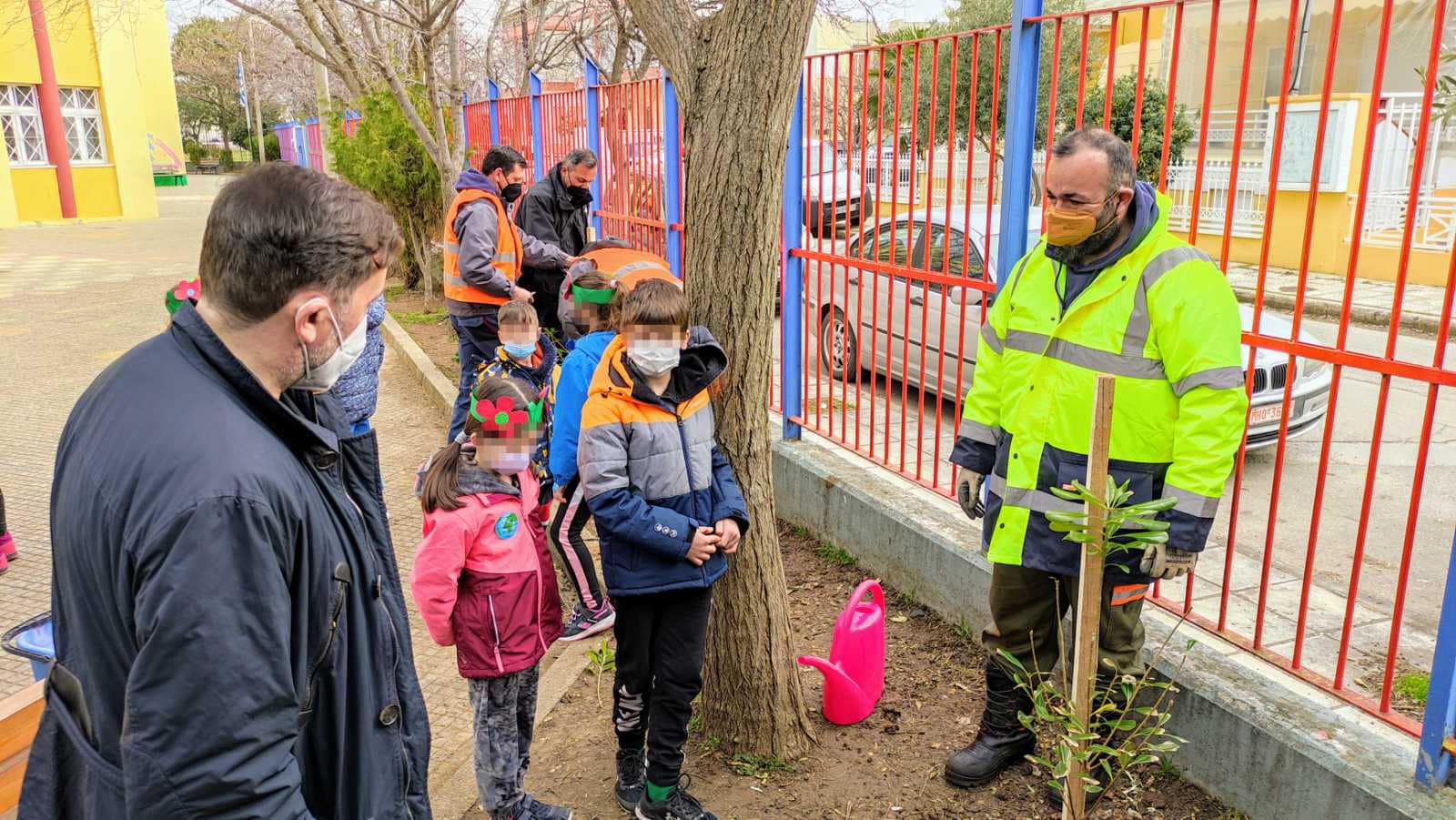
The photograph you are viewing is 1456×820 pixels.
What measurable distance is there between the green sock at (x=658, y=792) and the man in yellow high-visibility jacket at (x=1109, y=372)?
107cm

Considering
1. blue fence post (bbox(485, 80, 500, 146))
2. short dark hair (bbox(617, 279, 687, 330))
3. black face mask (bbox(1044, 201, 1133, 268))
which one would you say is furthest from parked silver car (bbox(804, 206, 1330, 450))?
blue fence post (bbox(485, 80, 500, 146))

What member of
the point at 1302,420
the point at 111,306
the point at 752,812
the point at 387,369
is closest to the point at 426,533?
the point at 752,812

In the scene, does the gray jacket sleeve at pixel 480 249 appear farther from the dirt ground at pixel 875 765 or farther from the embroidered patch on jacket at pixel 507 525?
the embroidered patch on jacket at pixel 507 525

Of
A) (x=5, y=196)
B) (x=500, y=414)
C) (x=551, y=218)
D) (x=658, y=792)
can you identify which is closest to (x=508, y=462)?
(x=500, y=414)

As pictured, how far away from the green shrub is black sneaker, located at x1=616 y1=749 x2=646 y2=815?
32.4 ft

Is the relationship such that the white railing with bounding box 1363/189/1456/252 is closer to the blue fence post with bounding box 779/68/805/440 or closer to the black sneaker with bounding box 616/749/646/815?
the blue fence post with bounding box 779/68/805/440

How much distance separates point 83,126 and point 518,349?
91.1ft

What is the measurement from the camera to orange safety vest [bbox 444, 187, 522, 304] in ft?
20.0

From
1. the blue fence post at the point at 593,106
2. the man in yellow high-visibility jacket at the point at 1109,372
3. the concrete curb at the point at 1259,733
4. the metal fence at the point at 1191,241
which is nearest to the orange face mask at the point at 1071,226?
the man in yellow high-visibility jacket at the point at 1109,372

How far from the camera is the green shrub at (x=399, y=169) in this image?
12.0 meters

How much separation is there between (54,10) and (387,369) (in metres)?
23.4

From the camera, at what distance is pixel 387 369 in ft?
31.9

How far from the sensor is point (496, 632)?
283 centimetres

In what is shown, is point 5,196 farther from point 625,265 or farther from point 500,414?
point 500,414
